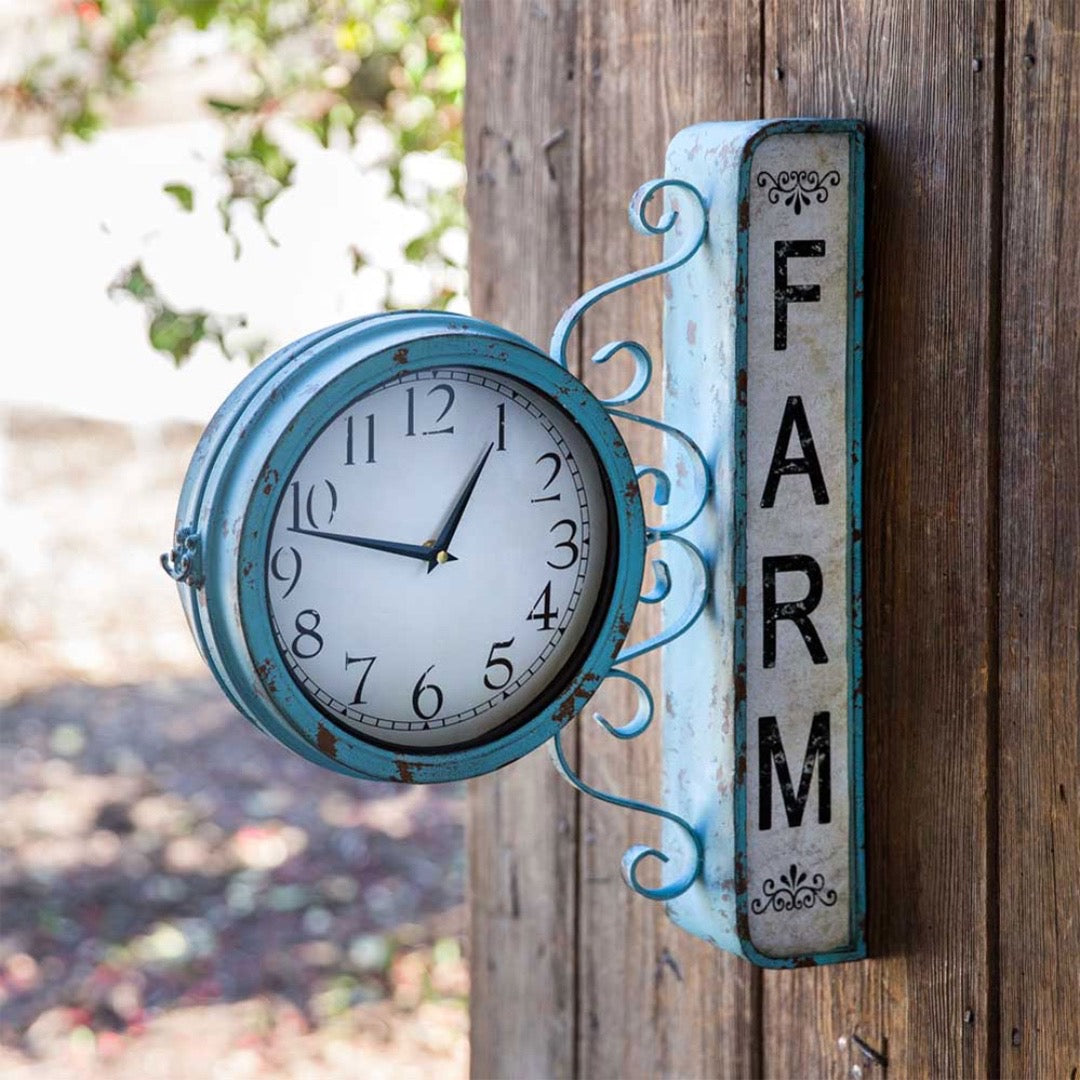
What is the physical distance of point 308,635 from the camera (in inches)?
42.8

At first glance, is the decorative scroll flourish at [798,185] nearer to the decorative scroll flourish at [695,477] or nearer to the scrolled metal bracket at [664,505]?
the scrolled metal bracket at [664,505]

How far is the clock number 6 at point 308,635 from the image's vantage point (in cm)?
108

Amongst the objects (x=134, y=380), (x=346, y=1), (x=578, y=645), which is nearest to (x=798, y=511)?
(x=578, y=645)

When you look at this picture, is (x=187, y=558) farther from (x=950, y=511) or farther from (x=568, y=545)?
(x=950, y=511)

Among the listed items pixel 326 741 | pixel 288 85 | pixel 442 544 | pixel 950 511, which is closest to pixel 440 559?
pixel 442 544

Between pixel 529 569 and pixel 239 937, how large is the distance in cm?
307

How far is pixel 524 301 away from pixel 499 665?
0.82m

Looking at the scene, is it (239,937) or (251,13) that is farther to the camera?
(239,937)

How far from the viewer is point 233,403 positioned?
1.10 meters

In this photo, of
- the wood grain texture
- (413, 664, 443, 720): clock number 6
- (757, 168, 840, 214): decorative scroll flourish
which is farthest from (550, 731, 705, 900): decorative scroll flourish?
(757, 168, 840, 214): decorative scroll flourish

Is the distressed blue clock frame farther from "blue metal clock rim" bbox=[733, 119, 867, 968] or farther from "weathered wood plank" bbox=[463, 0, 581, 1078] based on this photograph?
"weathered wood plank" bbox=[463, 0, 581, 1078]

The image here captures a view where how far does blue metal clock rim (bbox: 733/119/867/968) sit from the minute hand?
0.81 feet

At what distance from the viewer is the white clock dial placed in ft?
3.56

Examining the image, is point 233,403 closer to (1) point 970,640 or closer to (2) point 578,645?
(2) point 578,645
